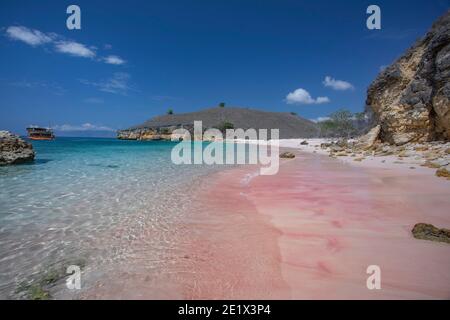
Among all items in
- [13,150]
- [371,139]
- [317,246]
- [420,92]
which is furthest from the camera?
[371,139]

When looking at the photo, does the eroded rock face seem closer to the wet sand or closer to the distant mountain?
the wet sand

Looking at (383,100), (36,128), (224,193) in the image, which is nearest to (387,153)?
(383,100)

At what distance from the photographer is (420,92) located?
15.6 m

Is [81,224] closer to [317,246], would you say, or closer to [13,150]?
[317,246]

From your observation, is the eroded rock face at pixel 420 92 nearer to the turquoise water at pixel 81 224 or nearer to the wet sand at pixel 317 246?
the wet sand at pixel 317 246

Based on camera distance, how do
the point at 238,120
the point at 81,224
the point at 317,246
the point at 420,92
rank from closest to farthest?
the point at 317,246
the point at 81,224
the point at 420,92
the point at 238,120

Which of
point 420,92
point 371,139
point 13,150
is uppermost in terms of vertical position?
point 420,92

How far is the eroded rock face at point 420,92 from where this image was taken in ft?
45.8

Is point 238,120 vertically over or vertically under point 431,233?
over

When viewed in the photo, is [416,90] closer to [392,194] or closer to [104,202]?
[392,194]

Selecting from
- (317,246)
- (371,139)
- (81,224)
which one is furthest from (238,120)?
(317,246)

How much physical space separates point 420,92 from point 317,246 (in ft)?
58.8

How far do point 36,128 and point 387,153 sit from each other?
233 feet

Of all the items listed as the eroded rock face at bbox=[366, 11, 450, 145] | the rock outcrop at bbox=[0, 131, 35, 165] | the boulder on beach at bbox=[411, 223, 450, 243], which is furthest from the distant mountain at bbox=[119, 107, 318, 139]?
the boulder on beach at bbox=[411, 223, 450, 243]
